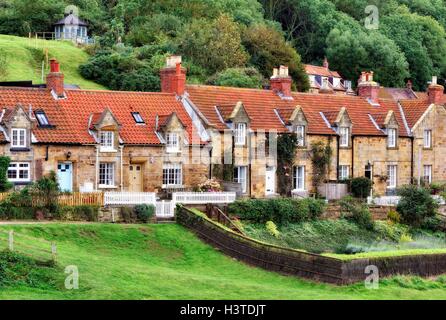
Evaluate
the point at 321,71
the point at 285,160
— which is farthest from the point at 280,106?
the point at 321,71

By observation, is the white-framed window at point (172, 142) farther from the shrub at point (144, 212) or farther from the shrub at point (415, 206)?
the shrub at point (415, 206)

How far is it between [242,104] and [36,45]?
1794 inches

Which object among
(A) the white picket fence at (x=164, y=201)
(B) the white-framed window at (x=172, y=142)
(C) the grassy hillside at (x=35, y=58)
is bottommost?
(A) the white picket fence at (x=164, y=201)

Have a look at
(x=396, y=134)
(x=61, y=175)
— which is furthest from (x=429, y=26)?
(x=61, y=175)

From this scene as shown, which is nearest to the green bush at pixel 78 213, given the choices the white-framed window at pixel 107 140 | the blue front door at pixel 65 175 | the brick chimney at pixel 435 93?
the blue front door at pixel 65 175

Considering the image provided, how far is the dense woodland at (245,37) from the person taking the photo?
95250 millimetres

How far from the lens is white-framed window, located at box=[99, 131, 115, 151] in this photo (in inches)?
2251

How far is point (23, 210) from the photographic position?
2009 inches

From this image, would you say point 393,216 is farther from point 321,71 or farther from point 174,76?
point 321,71

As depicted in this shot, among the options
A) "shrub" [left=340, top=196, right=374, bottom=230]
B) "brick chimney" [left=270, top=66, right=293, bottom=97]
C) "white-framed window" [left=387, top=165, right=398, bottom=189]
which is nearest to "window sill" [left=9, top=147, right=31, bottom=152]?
"shrub" [left=340, top=196, right=374, bottom=230]

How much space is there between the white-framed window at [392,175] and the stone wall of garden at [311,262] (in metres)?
23.2
